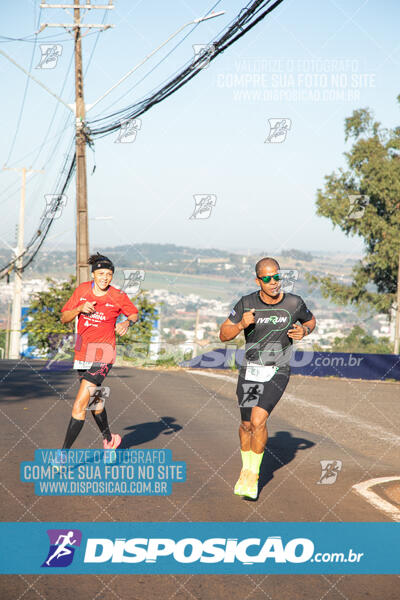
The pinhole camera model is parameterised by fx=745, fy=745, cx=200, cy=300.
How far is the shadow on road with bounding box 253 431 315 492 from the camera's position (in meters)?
8.00

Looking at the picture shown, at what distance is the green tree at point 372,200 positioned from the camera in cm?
4388

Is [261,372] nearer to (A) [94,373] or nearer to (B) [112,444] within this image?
(A) [94,373]

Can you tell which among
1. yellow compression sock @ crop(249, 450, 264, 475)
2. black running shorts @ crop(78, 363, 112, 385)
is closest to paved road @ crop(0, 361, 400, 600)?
yellow compression sock @ crop(249, 450, 264, 475)

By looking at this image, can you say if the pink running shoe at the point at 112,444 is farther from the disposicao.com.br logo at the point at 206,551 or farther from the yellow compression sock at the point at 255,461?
the disposicao.com.br logo at the point at 206,551

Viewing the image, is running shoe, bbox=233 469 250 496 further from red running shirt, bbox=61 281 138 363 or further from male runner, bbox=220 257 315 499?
red running shirt, bbox=61 281 138 363

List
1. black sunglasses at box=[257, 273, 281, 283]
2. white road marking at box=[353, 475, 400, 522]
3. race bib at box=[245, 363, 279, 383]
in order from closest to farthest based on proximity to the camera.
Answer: white road marking at box=[353, 475, 400, 522] → black sunglasses at box=[257, 273, 281, 283] → race bib at box=[245, 363, 279, 383]

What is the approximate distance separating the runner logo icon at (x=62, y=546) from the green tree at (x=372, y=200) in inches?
1527

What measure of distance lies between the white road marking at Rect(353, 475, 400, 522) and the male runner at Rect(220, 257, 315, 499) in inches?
43.0

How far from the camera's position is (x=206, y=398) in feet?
52.8

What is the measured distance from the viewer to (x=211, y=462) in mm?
8562

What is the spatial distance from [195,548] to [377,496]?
2.47m

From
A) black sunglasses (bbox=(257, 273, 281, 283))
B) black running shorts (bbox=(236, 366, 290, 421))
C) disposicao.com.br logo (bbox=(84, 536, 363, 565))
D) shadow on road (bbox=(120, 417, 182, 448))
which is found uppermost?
black sunglasses (bbox=(257, 273, 281, 283))

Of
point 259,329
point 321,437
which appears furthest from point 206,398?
point 259,329

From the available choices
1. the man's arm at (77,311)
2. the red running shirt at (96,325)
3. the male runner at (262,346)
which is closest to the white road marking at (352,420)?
the male runner at (262,346)
